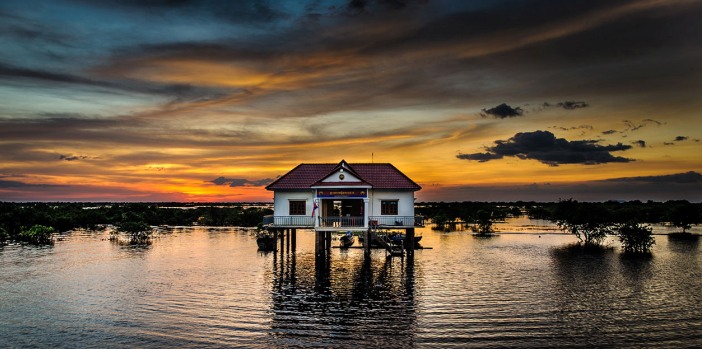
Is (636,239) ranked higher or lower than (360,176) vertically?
lower

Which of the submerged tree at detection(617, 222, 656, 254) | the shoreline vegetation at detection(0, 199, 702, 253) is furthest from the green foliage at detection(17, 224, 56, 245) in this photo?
the submerged tree at detection(617, 222, 656, 254)

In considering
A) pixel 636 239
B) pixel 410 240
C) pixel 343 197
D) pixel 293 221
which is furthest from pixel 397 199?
pixel 636 239

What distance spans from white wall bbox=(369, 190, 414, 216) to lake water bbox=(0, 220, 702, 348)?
449 cm

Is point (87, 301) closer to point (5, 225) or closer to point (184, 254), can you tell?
point (184, 254)

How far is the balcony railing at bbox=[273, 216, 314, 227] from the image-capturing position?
Result: 46031mm

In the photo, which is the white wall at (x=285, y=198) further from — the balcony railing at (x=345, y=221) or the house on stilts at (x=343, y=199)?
the balcony railing at (x=345, y=221)

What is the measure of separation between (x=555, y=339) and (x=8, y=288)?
3189 cm

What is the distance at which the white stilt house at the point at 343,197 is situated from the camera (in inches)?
1750

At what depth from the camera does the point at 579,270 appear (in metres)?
40.8

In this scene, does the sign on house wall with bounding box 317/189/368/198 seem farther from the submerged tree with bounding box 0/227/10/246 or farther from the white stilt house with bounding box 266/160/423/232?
the submerged tree with bounding box 0/227/10/246

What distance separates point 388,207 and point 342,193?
4.92 m

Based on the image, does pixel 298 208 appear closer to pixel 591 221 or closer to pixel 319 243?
pixel 319 243

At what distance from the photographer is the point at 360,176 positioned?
4741cm

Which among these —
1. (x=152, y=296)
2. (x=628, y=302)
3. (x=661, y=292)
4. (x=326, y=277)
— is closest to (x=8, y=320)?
(x=152, y=296)
